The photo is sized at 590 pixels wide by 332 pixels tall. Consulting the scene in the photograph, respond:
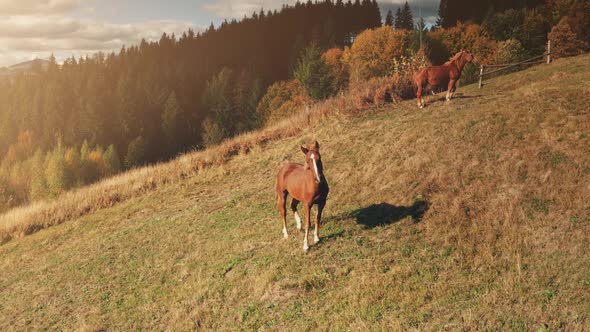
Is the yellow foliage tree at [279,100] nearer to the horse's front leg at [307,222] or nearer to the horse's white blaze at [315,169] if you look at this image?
the horse's front leg at [307,222]

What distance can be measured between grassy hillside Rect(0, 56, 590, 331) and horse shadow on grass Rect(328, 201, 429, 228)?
0.23 ft

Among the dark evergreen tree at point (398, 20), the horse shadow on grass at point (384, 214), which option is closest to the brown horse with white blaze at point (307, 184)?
the horse shadow on grass at point (384, 214)

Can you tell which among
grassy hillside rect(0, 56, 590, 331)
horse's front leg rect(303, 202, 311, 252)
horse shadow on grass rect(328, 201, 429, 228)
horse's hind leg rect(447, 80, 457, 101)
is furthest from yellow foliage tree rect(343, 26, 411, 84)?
horse's front leg rect(303, 202, 311, 252)

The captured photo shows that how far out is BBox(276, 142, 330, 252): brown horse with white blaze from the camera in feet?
32.6

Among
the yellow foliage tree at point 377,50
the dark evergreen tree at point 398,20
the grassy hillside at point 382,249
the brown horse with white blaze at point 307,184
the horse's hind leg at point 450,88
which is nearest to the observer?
the grassy hillside at point 382,249

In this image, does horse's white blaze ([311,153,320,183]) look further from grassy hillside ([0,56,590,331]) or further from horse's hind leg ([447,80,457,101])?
horse's hind leg ([447,80,457,101])

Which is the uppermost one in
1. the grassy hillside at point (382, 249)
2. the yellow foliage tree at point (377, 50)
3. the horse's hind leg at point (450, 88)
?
the yellow foliage tree at point (377, 50)

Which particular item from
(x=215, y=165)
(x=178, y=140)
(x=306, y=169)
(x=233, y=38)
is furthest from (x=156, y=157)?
(x=306, y=169)

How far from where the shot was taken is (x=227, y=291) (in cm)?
1015

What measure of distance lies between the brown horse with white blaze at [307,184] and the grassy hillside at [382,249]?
922 millimetres

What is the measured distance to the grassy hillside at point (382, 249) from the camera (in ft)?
25.5

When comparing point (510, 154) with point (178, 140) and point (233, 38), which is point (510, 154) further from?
point (233, 38)

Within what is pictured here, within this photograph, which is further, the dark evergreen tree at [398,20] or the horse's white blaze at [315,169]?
the dark evergreen tree at [398,20]

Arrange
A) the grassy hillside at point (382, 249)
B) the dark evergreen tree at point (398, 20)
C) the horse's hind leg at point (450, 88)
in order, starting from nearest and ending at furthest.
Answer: the grassy hillside at point (382, 249) < the horse's hind leg at point (450, 88) < the dark evergreen tree at point (398, 20)
